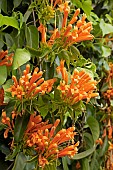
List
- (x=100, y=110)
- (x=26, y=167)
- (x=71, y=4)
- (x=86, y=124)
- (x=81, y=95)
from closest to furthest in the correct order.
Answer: (x=81, y=95) < (x=26, y=167) < (x=71, y=4) < (x=86, y=124) < (x=100, y=110)

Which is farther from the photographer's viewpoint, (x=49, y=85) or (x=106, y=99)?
(x=106, y=99)

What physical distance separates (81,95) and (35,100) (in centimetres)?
11

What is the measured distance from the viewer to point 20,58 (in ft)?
2.73

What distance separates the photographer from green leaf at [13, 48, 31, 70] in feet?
2.68

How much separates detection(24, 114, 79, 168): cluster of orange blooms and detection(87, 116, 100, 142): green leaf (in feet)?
1.08

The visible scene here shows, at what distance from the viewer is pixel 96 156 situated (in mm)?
1311

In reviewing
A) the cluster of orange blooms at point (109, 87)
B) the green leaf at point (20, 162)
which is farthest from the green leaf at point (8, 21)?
the cluster of orange blooms at point (109, 87)

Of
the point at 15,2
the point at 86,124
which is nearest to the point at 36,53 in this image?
the point at 15,2

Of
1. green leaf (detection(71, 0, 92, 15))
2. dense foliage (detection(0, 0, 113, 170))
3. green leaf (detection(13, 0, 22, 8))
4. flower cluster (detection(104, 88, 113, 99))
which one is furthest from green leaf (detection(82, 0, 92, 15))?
flower cluster (detection(104, 88, 113, 99))

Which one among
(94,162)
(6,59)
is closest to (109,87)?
(94,162)

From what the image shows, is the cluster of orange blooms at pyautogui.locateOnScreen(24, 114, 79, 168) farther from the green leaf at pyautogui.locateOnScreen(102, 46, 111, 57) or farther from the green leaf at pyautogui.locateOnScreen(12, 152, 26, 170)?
the green leaf at pyautogui.locateOnScreen(102, 46, 111, 57)

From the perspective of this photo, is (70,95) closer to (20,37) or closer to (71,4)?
(20,37)

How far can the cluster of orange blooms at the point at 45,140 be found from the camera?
2.72ft

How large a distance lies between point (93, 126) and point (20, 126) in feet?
1.33
